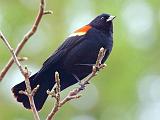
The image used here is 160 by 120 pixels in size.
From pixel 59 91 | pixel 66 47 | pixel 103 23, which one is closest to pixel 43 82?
pixel 66 47

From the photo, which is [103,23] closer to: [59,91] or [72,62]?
[72,62]

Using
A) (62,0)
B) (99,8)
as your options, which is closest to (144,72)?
(99,8)

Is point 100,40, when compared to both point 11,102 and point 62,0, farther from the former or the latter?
point 62,0

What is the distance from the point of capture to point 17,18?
995 cm

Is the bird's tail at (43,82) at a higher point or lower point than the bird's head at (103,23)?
lower

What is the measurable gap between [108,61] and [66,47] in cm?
402

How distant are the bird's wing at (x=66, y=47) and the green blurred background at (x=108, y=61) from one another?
3.53 m

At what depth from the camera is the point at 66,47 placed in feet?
17.3

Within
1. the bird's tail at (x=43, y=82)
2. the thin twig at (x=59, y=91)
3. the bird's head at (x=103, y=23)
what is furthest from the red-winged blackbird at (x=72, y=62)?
the thin twig at (x=59, y=91)

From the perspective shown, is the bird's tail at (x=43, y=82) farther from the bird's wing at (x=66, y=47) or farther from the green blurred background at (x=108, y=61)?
the green blurred background at (x=108, y=61)

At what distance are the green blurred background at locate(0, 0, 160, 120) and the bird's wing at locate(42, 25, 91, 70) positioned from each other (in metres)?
3.53

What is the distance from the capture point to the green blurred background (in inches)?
363

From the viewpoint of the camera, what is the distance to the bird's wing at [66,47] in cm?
511

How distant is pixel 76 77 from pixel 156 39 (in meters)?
5.09
